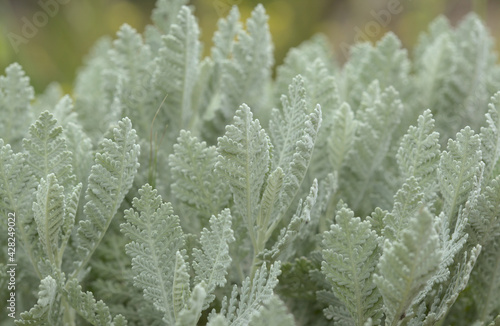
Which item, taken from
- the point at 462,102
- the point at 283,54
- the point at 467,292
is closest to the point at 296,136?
the point at 467,292

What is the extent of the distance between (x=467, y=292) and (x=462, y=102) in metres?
0.42

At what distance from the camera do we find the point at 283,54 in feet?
13.1

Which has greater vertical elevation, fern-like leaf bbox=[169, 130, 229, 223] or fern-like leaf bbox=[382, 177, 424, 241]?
fern-like leaf bbox=[169, 130, 229, 223]

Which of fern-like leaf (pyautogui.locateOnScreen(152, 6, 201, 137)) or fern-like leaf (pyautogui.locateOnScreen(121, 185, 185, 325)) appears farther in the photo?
fern-like leaf (pyautogui.locateOnScreen(152, 6, 201, 137))

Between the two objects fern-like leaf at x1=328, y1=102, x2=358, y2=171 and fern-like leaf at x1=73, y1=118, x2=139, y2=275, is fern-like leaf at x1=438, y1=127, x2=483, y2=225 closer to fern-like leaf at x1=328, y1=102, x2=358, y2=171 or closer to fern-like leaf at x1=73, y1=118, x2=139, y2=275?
fern-like leaf at x1=328, y1=102, x2=358, y2=171

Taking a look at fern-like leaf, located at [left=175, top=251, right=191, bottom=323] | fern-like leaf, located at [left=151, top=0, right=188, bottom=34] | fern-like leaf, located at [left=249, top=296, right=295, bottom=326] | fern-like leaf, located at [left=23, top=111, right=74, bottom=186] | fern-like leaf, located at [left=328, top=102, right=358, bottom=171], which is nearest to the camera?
fern-like leaf, located at [left=249, top=296, right=295, bottom=326]

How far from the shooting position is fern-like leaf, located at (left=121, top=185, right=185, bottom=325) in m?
0.69

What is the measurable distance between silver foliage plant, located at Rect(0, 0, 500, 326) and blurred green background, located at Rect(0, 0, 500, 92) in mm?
2392

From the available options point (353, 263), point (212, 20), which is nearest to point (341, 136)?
point (353, 263)

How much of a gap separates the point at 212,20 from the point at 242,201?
11.0ft

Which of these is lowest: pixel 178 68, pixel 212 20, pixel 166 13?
pixel 178 68

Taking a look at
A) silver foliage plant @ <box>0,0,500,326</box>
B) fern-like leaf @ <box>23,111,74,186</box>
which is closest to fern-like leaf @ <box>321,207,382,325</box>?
silver foliage plant @ <box>0,0,500,326</box>

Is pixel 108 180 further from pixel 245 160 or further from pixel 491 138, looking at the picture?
pixel 491 138

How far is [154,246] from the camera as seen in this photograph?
0.71 metres
